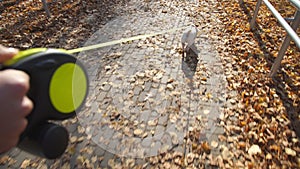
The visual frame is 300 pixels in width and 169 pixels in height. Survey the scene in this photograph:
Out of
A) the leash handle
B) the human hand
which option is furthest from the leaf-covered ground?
the human hand

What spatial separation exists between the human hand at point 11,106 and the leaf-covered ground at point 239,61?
4.69 feet

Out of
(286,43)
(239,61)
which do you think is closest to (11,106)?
(286,43)

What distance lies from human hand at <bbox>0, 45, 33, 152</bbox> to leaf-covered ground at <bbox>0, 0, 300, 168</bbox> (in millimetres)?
1430

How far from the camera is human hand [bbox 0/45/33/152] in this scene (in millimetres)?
910

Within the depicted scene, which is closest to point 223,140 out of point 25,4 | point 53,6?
point 53,6

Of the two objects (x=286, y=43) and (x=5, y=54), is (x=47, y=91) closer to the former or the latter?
(x=5, y=54)

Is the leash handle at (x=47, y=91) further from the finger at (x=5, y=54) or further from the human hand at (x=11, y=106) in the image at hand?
the human hand at (x=11, y=106)

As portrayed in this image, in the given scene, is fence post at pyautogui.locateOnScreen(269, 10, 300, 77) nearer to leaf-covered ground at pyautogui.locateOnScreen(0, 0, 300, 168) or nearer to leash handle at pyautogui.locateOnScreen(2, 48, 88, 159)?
leaf-covered ground at pyautogui.locateOnScreen(0, 0, 300, 168)

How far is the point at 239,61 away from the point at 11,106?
10.4 feet

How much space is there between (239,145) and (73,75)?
5.78ft

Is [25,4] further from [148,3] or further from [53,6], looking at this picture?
[148,3]

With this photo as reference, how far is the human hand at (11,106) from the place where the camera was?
910mm

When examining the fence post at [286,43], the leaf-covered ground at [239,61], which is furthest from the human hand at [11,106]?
the fence post at [286,43]

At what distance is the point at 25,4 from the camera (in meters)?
5.36
